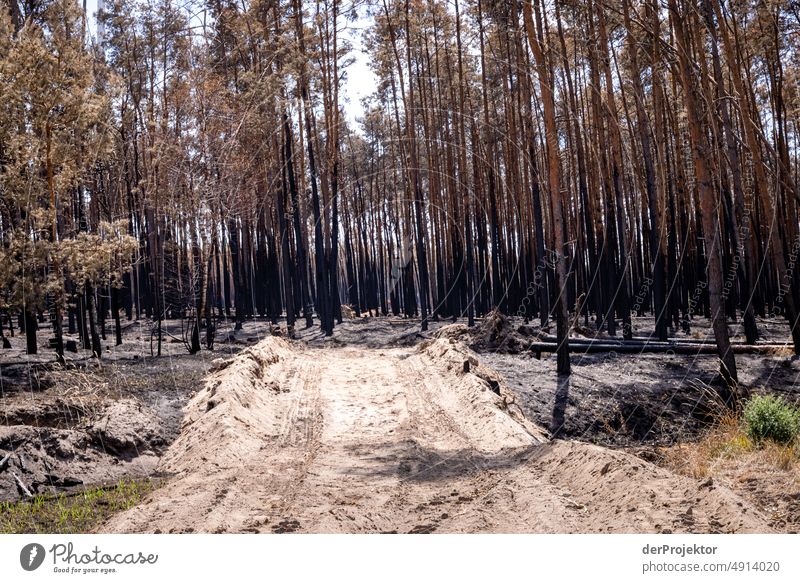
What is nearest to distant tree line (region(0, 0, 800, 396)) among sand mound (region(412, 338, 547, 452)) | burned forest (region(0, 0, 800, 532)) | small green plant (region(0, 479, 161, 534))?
burned forest (region(0, 0, 800, 532))

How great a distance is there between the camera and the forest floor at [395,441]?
18.3 ft

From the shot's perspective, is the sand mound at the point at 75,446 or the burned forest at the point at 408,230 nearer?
the sand mound at the point at 75,446

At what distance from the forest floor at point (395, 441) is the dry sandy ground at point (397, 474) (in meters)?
0.02

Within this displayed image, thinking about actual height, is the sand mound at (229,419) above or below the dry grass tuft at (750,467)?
above

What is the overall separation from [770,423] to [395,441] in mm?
4139

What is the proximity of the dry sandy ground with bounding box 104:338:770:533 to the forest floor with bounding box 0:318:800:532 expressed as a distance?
1.0 inches

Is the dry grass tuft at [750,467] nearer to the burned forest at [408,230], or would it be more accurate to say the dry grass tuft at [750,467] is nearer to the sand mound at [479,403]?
the burned forest at [408,230]

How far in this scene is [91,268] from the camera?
15445 millimetres

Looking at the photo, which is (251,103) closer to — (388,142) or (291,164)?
(291,164)

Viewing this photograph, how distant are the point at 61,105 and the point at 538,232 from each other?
1294cm

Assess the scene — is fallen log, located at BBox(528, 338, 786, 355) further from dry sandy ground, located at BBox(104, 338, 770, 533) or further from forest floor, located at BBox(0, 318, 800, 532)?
dry sandy ground, located at BBox(104, 338, 770, 533)

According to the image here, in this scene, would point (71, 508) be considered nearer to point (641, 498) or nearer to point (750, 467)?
point (641, 498)

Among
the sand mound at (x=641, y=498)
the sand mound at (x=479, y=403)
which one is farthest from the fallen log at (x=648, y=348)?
the sand mound at (x=641, y=498)

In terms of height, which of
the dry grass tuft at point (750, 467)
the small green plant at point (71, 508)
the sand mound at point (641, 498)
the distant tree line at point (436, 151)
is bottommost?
the dry grass tuft at point (750, 467)
